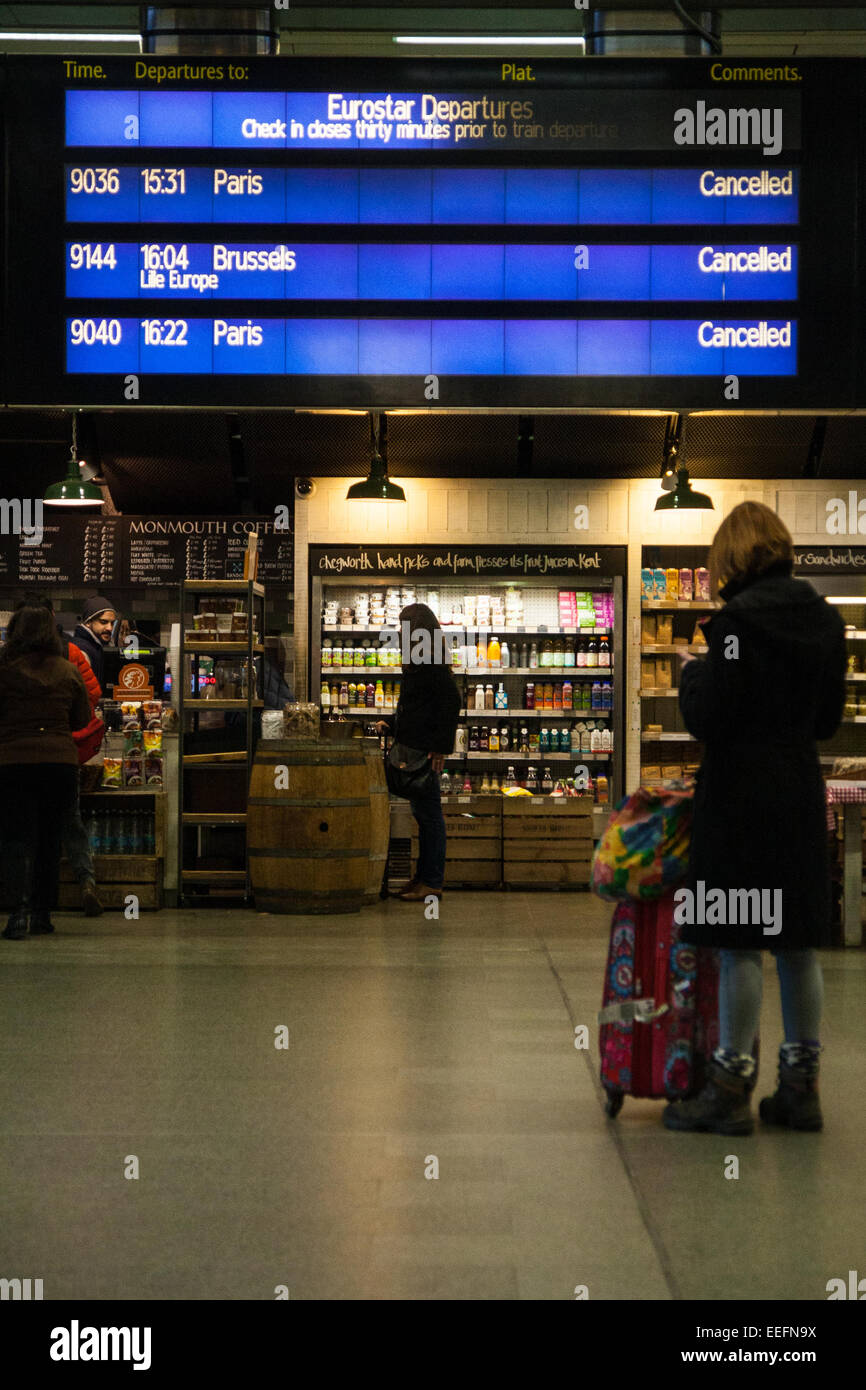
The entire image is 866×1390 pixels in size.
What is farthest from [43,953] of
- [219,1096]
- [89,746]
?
[219,1096]

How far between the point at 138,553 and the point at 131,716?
2.92 meters

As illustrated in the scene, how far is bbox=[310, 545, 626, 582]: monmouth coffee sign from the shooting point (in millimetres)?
10492

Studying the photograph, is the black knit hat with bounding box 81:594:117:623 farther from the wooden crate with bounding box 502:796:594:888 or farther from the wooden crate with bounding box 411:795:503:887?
the wooden crate with bounding box 502:796:594:888

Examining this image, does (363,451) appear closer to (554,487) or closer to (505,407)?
(554,487)

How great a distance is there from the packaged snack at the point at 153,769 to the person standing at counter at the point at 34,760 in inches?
35.9

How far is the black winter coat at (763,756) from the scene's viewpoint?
12.9ft

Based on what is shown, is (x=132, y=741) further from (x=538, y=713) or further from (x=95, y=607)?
(x=538, y=713)

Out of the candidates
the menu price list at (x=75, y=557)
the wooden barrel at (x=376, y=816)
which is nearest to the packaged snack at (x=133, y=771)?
the wooden barrel at (x=376, y=816)

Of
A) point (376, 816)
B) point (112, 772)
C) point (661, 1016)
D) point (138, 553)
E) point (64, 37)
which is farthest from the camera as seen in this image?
point (138, 553)

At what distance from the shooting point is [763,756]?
3.98 meters

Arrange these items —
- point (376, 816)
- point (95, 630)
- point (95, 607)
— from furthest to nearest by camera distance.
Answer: point (95, 607), point (95, 630), point (376, 816)

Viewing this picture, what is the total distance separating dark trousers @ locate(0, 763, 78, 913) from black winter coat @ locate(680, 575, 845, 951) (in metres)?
4.57

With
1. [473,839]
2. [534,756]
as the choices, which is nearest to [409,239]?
[473,839]
